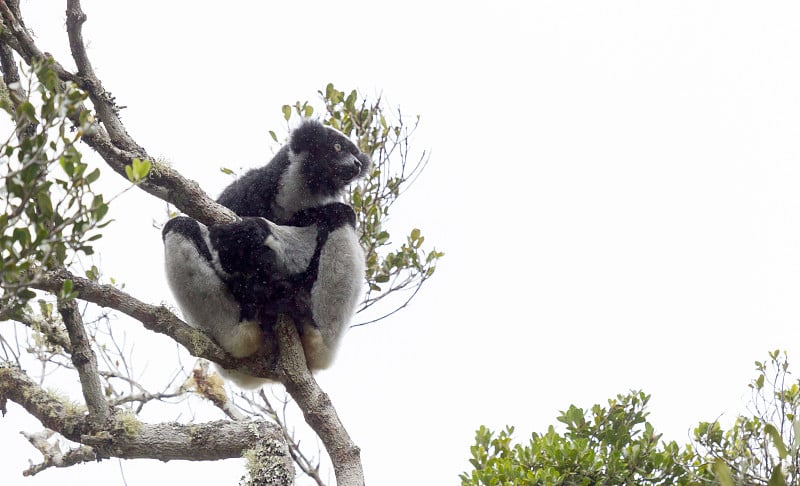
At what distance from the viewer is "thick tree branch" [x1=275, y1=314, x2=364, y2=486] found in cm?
426

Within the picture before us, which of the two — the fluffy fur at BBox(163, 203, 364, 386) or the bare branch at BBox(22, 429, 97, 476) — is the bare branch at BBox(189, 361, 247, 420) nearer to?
the fluffy fur at BBox(163, 203, 364, 386)

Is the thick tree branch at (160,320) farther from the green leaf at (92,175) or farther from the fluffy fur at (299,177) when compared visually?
the fluffy fur at (299,177)

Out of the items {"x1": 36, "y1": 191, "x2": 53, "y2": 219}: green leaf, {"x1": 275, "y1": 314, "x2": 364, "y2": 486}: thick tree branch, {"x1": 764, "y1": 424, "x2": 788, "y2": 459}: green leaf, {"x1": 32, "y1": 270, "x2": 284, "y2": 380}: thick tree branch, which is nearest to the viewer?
{"x1": 764, "y1": 424, "x2": 788, "y2": 459}: green leaf

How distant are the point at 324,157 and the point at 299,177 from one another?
314 mm

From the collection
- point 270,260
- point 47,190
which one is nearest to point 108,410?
point 270,260

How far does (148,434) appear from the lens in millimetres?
4496

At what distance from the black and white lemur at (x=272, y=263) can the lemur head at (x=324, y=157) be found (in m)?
0.01

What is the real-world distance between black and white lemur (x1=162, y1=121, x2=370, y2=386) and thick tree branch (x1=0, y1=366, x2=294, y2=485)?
2.13 feet

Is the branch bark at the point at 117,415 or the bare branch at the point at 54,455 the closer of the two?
the branch bark at the point at 117,415

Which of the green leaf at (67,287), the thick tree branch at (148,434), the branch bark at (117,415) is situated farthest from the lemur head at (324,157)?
the green leaf at (67,287)

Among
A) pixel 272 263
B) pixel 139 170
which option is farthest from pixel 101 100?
pixel 139 170

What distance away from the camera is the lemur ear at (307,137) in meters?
6.25

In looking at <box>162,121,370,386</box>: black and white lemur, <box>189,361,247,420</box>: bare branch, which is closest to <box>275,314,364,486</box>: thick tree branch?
<box>162,121,370,386</box>: black and white lemur

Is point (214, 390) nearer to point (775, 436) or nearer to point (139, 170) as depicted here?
point (139, 170)
